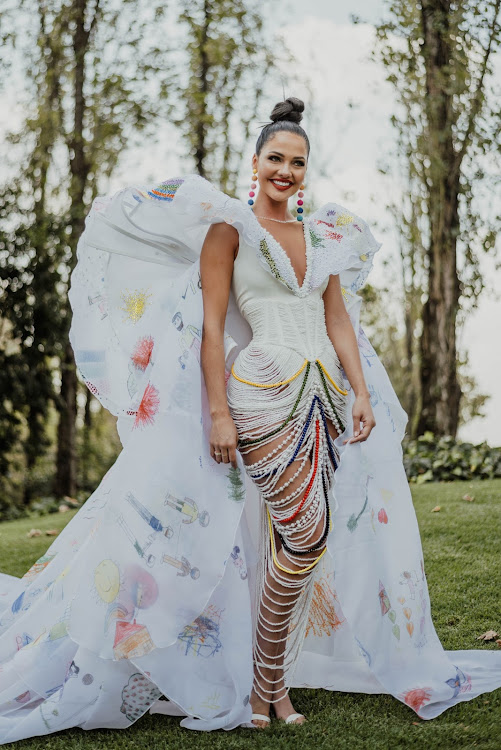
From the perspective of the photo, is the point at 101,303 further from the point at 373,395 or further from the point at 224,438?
the point at 373,395

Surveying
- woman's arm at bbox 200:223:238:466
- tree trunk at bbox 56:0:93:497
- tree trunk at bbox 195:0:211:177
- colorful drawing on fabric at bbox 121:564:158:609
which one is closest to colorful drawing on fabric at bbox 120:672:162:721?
colorful drawing on fabric at bbox 121:564:158:609

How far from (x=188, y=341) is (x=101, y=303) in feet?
1.73

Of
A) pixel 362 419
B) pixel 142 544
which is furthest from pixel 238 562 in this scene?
pixel 362 419

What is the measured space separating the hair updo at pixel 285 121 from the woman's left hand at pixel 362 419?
882 mm

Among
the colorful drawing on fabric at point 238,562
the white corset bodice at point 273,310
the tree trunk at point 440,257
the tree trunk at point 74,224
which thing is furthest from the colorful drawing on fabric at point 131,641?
the tree trunk at point 74,224

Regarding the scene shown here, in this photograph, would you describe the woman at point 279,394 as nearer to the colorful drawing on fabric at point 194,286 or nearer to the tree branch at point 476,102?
the colorful drawing on fabric at point 194,286

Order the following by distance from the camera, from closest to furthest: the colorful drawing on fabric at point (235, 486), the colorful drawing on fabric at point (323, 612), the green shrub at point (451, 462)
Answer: the colorful drawing on fabric at point (235, 486)
the colorful drawing on fabric at point (323, 612)
the green shrub at point (451, 462)

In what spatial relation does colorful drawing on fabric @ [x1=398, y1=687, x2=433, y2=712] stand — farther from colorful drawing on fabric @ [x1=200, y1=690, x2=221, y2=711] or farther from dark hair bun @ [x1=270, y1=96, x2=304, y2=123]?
dark hair bun @ [x1=270, y1=96, x2=304, y2=123]

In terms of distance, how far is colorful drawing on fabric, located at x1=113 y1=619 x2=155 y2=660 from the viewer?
8.21ft

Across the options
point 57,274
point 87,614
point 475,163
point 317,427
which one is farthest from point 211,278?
point 57,274

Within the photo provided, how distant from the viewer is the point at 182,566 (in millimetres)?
2572

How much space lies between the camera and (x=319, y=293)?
2.82 metres

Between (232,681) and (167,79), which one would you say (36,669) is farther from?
(167,79)

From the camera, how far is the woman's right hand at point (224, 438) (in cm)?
260
